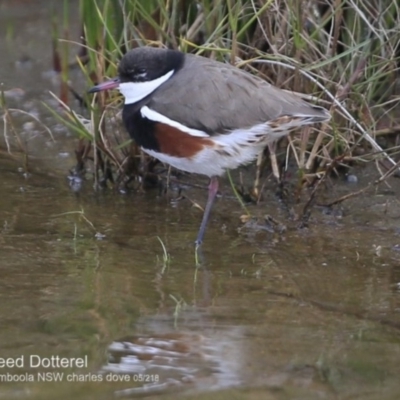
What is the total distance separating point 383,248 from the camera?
5.44m

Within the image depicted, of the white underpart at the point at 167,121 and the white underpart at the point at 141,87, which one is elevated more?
the white underpart at the point at 141,87

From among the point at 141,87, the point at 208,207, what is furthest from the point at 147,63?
the point at 208,207

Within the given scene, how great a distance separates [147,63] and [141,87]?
0.13 m

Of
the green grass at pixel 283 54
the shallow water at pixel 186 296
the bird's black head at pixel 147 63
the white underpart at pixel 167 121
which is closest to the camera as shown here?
the shallow water at pixel 186 296

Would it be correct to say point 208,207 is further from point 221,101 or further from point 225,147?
point 221,101

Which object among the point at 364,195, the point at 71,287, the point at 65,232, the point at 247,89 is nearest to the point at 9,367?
the point at 71,287

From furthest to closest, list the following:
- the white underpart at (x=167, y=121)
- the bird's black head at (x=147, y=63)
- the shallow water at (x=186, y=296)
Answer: the bird's black head at (x=147, y=63) < the white underpart at (x=167, y=121) < the shallow water at (x=186, y=296)

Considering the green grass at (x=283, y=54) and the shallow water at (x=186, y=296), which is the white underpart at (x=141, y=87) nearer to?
the green grass at (x=283, y=54)

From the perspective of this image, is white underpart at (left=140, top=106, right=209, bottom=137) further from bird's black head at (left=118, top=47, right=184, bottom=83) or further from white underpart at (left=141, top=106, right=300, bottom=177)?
bird's black head at (left=118, top=47, right=184, bottom=83)

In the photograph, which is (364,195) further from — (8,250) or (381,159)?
(8,250)

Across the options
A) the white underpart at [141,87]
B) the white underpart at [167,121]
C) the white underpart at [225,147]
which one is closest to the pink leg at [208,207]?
the white underpart at [225,147]

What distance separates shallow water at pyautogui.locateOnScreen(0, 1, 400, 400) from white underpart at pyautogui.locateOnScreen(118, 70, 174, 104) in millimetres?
744

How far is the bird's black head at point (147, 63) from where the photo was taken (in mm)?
5426

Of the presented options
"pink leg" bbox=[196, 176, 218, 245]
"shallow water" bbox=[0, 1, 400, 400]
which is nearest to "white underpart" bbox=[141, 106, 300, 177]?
"pink leg" bbox=[196, 176, 218, 245]
